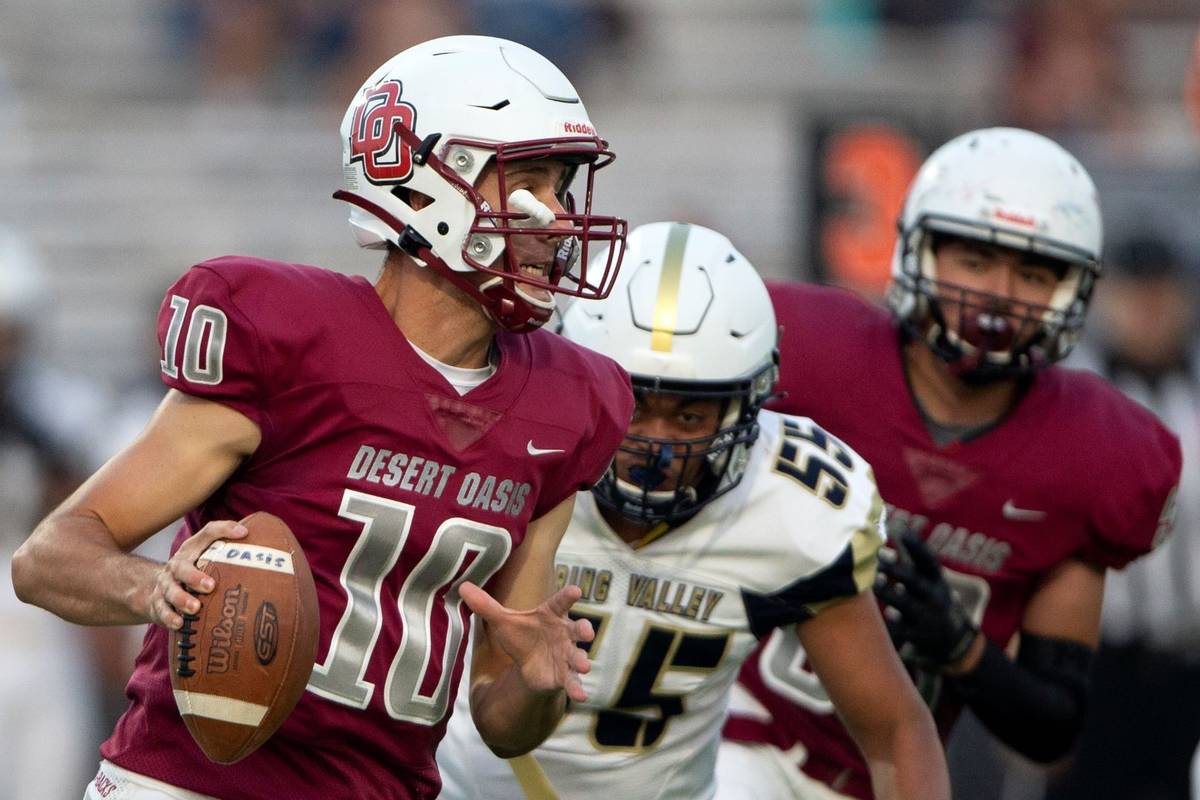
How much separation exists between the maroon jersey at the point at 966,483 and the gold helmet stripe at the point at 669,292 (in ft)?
1.52

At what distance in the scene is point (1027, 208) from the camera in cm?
437

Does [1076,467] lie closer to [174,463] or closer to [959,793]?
[174,463]

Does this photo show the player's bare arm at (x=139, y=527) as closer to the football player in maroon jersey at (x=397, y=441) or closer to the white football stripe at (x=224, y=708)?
the football player in maroon jersey at (x=397, y=441)

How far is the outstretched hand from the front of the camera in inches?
114

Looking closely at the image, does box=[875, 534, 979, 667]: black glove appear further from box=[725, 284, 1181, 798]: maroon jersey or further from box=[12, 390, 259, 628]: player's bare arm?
box=[12, 390, 259, 628]: player's bare arm

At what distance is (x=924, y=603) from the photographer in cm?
403

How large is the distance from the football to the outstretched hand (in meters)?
0.32

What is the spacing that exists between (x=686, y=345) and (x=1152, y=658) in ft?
12.4

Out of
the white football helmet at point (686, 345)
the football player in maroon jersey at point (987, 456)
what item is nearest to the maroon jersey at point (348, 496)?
the white football helmet at point (686, 345)

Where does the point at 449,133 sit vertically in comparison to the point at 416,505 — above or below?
above

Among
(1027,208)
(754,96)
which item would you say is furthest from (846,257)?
(754,96)

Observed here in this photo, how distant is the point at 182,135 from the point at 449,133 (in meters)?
8.06

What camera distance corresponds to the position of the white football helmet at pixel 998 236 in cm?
428

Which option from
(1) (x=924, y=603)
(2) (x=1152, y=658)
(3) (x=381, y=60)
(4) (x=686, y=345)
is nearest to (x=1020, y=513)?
(1) (x=924, y=603)
